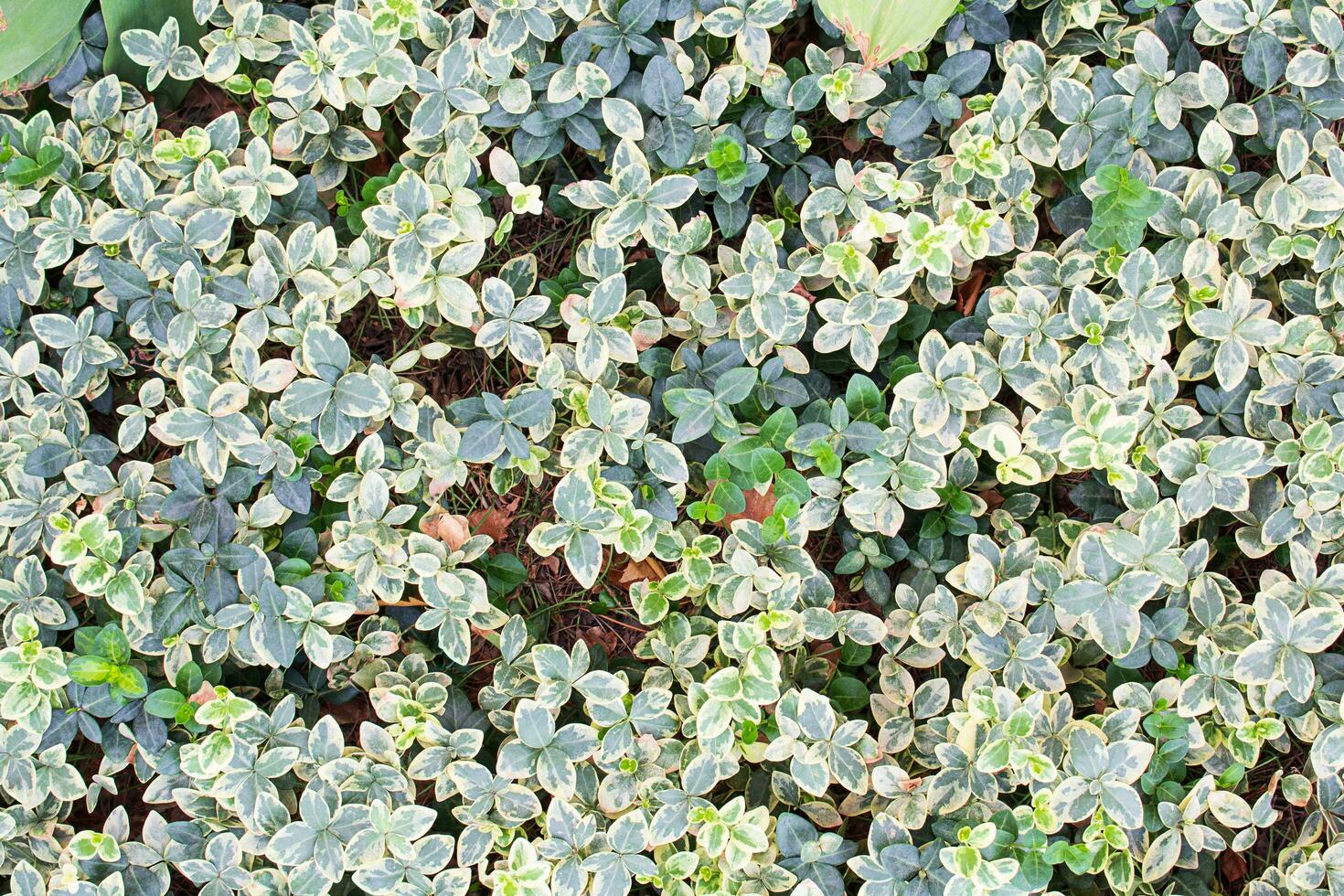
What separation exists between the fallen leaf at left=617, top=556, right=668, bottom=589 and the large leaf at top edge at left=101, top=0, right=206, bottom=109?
1.35 meters

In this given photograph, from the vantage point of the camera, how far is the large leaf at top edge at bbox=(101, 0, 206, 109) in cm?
191

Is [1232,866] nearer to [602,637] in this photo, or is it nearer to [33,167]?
[602,637]

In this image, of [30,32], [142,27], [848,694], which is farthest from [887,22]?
[30,32]

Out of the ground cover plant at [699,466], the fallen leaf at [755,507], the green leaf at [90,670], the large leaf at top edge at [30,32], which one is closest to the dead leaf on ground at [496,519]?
the ground cover plant at [699,466]

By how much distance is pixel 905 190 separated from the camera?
1764 millimetres

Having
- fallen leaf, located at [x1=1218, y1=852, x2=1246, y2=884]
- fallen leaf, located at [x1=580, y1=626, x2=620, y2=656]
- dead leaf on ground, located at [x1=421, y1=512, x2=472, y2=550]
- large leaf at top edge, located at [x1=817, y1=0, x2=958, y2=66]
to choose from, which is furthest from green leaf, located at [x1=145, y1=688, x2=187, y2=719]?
fallen leaf, located at [x1=1218, y1=852, x2=1246, y2=884]

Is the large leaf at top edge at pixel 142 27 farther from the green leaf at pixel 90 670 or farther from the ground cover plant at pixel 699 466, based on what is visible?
the green leaf at pixel 90 670

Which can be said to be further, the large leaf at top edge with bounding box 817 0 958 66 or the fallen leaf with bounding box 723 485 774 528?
the fallen leaf with bounding box 723 485 774 528

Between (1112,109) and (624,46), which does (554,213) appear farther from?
(1112,109)

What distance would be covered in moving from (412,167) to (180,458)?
691 mm

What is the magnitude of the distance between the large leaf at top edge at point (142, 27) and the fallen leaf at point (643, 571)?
1.35 meters

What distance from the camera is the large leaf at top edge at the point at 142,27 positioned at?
191 centimetres

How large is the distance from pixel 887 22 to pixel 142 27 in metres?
1.44

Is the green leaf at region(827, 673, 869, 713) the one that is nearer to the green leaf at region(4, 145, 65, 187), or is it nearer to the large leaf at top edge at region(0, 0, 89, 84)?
the green leaf at region(4, 145, 65, 187)
